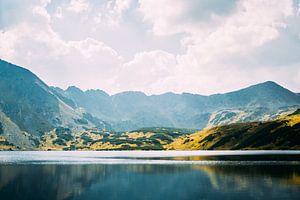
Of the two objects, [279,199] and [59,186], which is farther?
[59,186]

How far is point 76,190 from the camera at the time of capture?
77.1 m

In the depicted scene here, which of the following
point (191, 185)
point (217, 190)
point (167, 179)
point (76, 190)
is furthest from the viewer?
point (167, 179)

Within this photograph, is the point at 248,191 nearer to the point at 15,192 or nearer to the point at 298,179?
the point at 298,179

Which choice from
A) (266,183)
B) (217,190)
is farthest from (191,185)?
(266,183)

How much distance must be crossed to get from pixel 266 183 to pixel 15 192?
177 feet

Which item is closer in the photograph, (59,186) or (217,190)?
(217,190)

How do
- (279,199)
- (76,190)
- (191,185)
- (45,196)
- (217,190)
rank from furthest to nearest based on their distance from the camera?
(191,185), (76,190), (217,190), (45,196), (279,199)

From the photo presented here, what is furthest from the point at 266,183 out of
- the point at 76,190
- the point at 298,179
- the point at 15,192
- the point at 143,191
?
the point at 15,192

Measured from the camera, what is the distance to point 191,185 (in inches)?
3246

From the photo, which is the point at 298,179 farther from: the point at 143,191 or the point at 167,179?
the point at 143,191

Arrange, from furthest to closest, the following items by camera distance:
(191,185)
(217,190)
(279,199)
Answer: (191,185)
(217,190)
(279,199)

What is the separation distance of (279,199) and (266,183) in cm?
2227

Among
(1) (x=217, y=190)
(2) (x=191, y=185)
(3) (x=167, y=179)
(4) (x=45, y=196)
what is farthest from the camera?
(3) (x=167, y=179)

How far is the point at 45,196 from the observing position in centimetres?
6788
